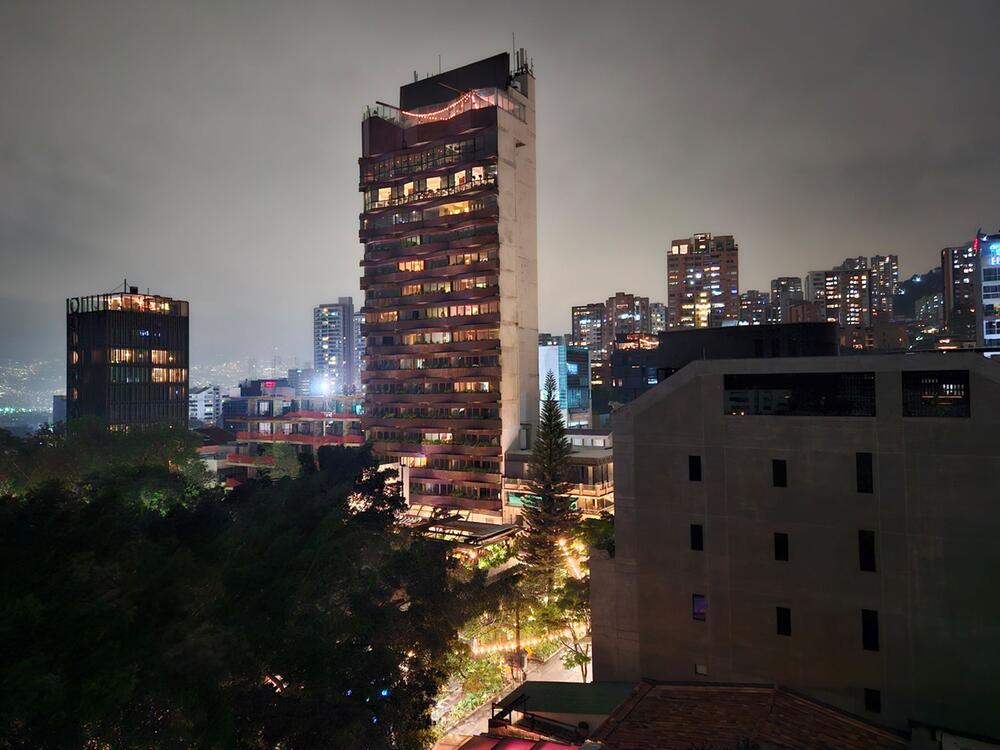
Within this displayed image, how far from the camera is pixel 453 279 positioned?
75.1 metres

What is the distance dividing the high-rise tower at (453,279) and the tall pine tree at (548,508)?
57.2 ft

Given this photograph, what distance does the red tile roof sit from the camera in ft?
66.6

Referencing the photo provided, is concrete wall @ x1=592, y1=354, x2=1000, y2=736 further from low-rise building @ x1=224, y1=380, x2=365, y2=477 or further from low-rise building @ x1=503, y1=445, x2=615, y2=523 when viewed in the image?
low-rise building @ x1=224, y1=380, x2=365, y2=477

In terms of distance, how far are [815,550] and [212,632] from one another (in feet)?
71.5

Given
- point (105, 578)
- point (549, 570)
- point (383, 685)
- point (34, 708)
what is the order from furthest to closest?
point (549, 570)
point (383, 685)
point (105, 578)
point (34, 708)

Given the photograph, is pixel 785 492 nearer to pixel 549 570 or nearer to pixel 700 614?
pixel 700 614

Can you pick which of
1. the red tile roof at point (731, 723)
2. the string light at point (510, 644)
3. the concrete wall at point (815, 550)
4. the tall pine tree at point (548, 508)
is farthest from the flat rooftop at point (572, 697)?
the tall pine tree at point (548, 508)

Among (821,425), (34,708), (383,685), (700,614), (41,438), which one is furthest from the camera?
(41,438)

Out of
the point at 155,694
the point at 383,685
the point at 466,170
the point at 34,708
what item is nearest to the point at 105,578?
the point at 155,694

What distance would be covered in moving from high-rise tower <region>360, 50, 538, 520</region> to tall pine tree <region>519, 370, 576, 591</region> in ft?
57.2

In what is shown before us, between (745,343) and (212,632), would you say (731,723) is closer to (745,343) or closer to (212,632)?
(212,632)

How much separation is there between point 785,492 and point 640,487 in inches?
239

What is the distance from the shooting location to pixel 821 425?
80.1 ft

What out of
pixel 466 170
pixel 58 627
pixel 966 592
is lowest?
pixel 966 592
